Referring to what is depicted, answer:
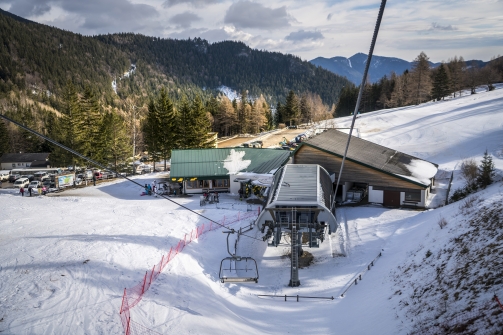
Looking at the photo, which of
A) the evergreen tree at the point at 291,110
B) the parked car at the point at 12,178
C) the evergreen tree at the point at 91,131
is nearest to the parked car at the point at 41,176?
the parked car at the point at 12,178

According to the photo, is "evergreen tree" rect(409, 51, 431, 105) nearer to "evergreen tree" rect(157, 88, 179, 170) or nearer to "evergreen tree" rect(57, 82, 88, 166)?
"evergreen tree" rect(157, 88, 179, 170)

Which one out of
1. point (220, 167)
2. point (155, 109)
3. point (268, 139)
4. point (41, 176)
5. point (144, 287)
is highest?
point (155, 109)

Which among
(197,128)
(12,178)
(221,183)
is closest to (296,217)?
(221,183)

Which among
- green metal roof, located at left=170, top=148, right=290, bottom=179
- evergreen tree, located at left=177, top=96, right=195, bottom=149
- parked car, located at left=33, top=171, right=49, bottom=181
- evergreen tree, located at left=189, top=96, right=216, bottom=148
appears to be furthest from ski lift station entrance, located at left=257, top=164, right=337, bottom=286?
parked car, located at left=33, top=171, right=49, bottom=181

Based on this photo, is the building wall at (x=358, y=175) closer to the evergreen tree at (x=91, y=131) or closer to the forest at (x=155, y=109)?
the forest at (x=155, y=109)

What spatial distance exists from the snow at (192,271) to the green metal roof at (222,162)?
4.69 metres

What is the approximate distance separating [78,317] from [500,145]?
4489cm

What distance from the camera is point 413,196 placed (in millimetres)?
25219

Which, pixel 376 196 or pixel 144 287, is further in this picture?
pixel 376 196

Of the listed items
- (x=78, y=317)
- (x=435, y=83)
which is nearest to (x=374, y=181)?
(x=78, y=317)

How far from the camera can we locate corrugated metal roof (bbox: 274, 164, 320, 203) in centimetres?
1772

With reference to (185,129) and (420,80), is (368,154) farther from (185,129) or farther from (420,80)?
(420,80)

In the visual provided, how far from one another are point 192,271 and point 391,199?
1754 cm

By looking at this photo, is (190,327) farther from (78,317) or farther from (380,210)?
(380,210)
